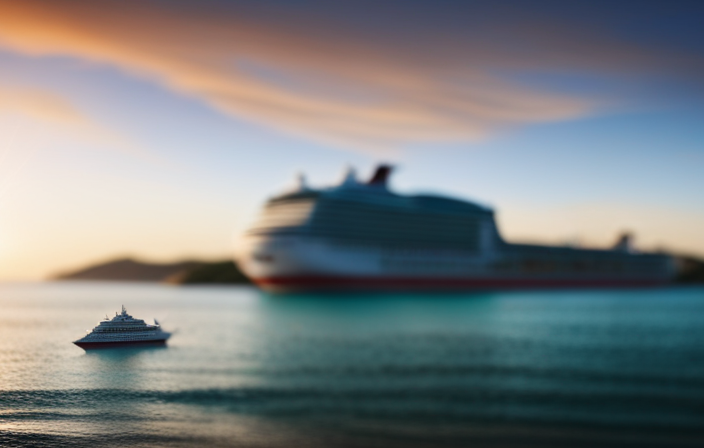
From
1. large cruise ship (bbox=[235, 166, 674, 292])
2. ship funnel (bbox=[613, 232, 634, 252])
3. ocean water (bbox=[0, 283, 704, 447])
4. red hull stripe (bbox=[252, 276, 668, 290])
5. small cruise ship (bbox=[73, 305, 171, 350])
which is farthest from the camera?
ship funnel (bbox=[613, 232, 634, 252])

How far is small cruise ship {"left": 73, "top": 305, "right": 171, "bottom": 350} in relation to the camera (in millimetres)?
9193

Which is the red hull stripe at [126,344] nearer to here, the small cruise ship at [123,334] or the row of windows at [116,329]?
the small cruise ship at [123,334]

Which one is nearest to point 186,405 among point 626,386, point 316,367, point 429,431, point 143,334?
point 429,431

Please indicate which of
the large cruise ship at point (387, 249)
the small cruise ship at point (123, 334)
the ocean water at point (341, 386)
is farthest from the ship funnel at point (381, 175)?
the small cruise ship at point (123, 334)

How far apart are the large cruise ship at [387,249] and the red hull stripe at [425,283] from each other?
0.75 feet

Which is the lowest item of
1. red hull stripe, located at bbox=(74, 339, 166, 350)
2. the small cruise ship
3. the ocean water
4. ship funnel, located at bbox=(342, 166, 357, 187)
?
the ocean water

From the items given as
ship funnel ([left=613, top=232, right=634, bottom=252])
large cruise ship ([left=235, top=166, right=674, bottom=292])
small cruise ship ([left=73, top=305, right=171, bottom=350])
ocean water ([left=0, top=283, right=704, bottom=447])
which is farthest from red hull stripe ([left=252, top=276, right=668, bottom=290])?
small cruise ship ([left=73, top=305, right=171, bottom=350])

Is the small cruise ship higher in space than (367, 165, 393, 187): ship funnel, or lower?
lower

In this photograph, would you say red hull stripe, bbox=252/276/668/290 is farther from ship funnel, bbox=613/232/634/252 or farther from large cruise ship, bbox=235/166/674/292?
ship funnel, bbox=613/232/634/252

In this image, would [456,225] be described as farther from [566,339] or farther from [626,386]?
[626,386]

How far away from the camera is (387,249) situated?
14000 cm

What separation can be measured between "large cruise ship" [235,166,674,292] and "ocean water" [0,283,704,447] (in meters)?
54.9

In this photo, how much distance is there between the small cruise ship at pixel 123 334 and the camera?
919 centimetres

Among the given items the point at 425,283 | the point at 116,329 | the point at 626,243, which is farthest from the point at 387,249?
the point at 116,329
